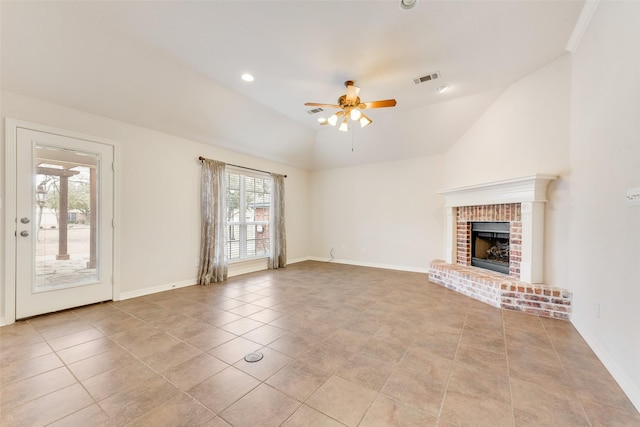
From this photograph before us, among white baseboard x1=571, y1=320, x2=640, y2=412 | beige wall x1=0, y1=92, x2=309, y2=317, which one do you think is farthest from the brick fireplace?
beige wall x1=0, y1=92, x2=309, y2=317

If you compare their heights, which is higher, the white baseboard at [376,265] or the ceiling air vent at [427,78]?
the ceiling air vent at [427,78]

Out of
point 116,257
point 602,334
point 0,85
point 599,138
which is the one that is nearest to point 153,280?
point 116,257

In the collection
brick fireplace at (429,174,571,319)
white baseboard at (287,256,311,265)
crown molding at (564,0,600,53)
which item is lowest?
white baseboard at (287,256,311,265)

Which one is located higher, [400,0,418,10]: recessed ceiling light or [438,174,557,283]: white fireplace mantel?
[400,0,418,10]: recessed ceiling light

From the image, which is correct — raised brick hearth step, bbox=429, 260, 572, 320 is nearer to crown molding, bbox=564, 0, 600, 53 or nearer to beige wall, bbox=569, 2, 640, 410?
beige wall, bbox=569, 2, 640, 410

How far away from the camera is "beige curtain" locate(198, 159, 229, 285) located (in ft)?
14.8

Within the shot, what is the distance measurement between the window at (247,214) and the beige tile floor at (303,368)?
6.81ft

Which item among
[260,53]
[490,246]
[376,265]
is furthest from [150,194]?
[490,246]

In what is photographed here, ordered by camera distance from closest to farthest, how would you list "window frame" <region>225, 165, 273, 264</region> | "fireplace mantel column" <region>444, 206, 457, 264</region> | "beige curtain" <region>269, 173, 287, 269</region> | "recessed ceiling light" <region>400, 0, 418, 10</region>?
"recessed ceiling light" <region>400, 0, 418, 10</region> < "fireplace mantel column" <region>444, 206, 457, 264</region> < "window frame" <region>225, 165, 273, 264</region> < "beige curtain" <region>269, 173, 287, 269</region>

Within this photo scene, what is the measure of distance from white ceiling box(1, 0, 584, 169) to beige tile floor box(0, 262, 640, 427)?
9.16 ft

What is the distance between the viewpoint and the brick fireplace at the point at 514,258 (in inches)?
122

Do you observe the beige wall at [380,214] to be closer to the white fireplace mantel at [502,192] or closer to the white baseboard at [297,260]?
the white baseboard at [297,260]

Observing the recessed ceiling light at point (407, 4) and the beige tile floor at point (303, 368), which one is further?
the recessed ceiling light at point (407, 4)

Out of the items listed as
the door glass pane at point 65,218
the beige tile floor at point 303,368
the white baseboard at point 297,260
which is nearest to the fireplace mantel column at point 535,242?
the beige tile floor at point 303,368
